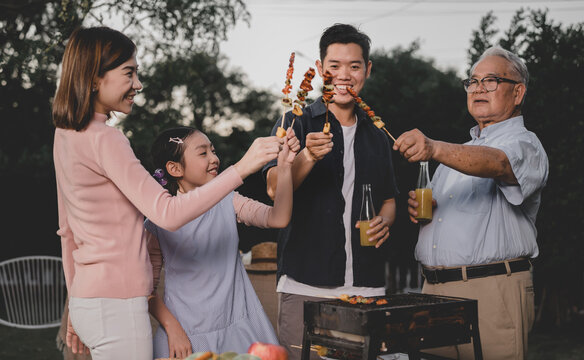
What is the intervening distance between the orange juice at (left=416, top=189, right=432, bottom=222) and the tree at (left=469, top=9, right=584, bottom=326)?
548cm

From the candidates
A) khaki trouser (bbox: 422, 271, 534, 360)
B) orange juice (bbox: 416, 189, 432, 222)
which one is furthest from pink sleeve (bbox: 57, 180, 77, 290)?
khaki trouser (bbox: 422, 271, 534, 360)

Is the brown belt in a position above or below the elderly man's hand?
below

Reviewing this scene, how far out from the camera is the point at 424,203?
11.4 feet

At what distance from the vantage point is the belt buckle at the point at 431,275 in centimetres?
348

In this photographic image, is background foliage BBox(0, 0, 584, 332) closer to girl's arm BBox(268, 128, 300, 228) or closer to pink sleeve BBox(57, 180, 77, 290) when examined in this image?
girl's arm BBox(268, 128, 300, 228)

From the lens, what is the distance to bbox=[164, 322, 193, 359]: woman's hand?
258cm

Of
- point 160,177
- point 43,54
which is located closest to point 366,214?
point 160,177

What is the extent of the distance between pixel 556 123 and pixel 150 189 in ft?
24.8

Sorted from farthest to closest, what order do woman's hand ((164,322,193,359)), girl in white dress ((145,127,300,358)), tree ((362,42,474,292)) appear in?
tree ((362,42,474,292)), girl in white dress ((145,127,300,358)), woman's hand ((164,322,193,359))

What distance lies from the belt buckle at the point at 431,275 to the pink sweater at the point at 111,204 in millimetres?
1616

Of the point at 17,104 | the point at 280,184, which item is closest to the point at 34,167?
the point at 17,104

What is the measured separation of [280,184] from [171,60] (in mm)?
6431

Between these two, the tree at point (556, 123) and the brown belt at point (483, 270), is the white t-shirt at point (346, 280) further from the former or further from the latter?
the tree at point (556, 123)

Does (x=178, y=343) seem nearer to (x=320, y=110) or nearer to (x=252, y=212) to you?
(x=252, y=212)
